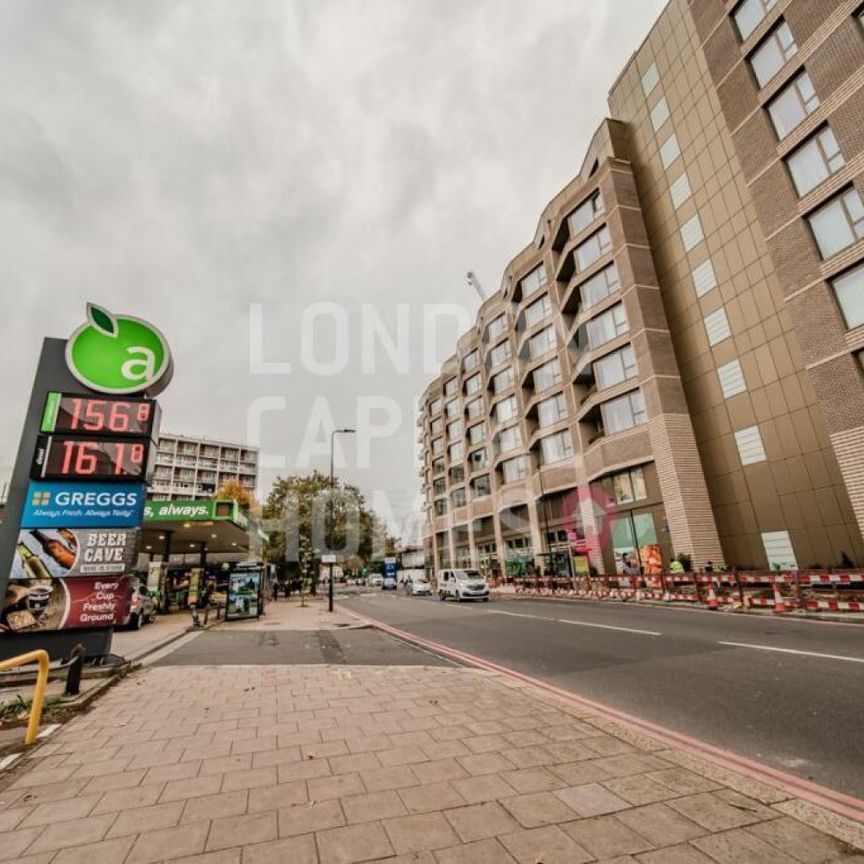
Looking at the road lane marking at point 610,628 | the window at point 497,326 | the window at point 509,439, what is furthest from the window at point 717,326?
the window at point 497,326

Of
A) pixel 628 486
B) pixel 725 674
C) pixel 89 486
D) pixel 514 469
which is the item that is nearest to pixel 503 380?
pixel 514 469

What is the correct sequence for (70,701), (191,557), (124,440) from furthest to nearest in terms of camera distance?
1. (191,557)
2. (124,440)
3. (70,701)

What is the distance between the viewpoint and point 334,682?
299 inches

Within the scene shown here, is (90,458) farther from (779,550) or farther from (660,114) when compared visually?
(660,114)

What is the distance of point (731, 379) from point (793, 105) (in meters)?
11.7

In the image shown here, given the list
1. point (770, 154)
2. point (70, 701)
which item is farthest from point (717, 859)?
point (770, 154)

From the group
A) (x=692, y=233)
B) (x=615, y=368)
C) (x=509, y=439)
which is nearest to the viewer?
(x=692, y=233)

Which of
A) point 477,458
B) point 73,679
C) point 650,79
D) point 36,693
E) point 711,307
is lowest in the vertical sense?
point 73,679

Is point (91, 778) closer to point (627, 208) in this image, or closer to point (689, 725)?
point (689, 725)

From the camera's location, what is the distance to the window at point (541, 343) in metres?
37.6

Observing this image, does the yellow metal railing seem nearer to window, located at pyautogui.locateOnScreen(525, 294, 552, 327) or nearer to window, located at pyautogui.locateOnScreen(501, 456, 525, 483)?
window, located at pyautogui.locateOnScreen(525, 294, 552, 327)

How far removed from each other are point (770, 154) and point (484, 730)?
83.6 feet

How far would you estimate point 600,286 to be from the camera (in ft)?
101

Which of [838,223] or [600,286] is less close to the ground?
[600,286]
